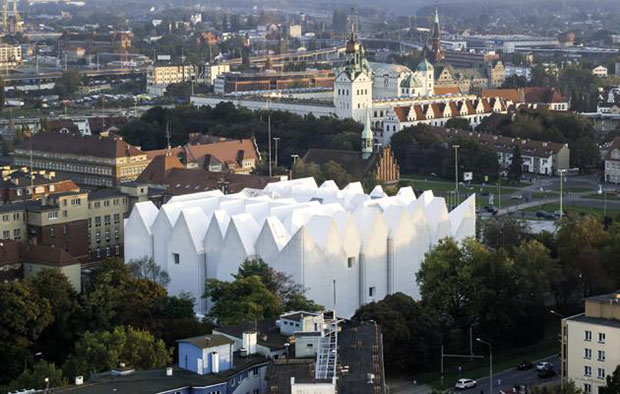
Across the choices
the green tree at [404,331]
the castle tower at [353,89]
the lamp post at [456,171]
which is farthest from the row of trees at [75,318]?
the castle tower at [353,89]

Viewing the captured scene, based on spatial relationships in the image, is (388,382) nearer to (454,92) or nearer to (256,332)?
(256,332)

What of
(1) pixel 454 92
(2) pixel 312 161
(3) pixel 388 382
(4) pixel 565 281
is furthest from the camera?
(1) pixel 454 92

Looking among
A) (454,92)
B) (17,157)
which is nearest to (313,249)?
(17,157)

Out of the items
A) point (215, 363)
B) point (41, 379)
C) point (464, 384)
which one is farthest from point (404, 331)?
point (41, 379)

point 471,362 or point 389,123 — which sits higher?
point 389,123

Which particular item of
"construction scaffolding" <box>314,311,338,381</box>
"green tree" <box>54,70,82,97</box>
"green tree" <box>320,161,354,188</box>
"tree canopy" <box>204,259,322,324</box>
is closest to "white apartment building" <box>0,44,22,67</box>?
"green tree" <box>54,70,82,97</box>

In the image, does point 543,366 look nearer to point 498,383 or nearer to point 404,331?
point 498,383

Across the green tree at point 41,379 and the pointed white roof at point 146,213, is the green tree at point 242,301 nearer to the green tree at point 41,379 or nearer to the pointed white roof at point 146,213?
the green tree at point 41,379

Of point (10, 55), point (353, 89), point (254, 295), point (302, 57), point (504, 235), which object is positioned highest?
point (10, 55)
